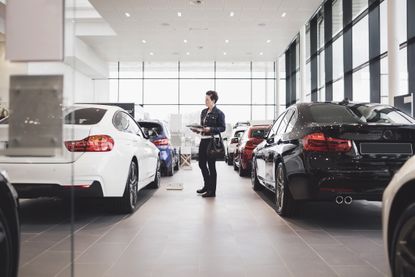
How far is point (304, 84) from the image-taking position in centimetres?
1634

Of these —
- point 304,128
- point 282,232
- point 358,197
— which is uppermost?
point 304,128

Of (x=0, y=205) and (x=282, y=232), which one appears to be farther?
(x=282, y=232)

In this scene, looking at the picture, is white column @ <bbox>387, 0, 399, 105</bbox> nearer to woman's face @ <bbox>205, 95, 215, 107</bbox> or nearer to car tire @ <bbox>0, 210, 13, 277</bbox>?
woman's face @ <bbox>205, 95, 215, 107</bbox>

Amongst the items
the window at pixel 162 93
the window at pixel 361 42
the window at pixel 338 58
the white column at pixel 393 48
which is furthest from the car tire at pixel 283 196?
the window at pixel 162 93

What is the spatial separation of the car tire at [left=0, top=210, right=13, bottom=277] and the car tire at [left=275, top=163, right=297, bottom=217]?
2.86m

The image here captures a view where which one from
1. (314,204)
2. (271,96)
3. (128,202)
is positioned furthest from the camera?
(271,96)

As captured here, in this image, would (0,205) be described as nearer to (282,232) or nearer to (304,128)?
(282,232)

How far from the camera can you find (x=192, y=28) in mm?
15391

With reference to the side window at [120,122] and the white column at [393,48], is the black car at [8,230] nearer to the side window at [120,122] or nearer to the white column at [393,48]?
the side window at [120,122]

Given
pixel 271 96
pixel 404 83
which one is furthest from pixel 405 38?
pixel 271 96

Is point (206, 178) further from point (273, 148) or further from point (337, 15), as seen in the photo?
point (337, 15)

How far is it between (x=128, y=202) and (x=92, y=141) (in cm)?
95

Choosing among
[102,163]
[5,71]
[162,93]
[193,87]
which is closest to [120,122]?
[102,163]

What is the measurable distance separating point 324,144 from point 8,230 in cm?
272
